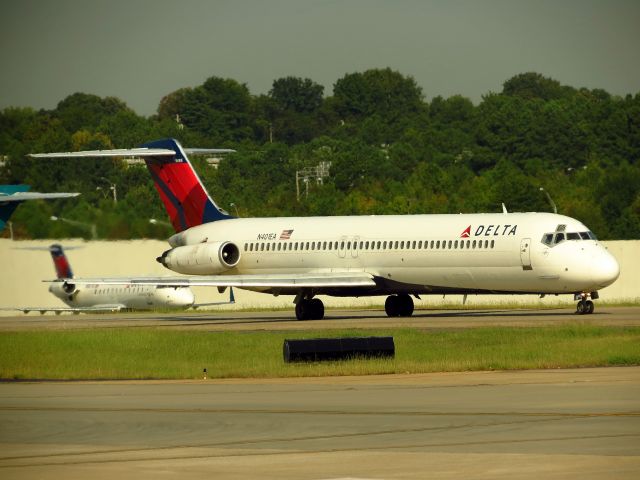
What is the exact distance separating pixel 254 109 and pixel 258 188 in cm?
5319

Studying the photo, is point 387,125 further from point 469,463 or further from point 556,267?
point 469,463

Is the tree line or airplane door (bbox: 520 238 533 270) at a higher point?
the tree line

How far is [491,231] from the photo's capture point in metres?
Result: 49.0

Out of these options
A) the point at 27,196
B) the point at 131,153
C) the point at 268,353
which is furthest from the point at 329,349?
the point at 131,153

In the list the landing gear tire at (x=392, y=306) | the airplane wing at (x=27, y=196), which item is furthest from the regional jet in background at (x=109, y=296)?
the airplane wing at (x=27, y=196)

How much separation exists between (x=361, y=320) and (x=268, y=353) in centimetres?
1612

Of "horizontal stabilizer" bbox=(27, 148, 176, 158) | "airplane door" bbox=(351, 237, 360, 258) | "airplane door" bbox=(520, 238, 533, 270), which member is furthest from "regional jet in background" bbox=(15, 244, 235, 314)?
"airplane door" bbox=(520, 238, 533, 270)

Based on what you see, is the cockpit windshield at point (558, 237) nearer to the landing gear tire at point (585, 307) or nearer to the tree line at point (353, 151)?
the landing gear tire at point (585, 307)

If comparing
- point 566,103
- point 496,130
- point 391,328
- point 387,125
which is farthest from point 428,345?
point 387,125

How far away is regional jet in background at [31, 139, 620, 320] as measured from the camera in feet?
157

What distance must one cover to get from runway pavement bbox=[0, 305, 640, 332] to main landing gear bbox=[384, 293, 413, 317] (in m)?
0.56

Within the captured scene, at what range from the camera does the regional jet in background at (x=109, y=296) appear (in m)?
64.4

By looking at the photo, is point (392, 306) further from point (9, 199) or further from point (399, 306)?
point (9, 199)

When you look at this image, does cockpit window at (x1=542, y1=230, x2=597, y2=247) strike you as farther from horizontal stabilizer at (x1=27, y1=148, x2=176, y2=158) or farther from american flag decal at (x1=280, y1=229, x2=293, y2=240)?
horizontal stabilizer at (x1=27, y1=148, x2=176, y2=158)
